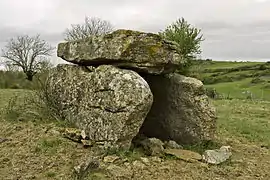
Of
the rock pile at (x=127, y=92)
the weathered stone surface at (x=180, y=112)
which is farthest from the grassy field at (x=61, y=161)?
the weathered stone surface at (x=180, y=112)

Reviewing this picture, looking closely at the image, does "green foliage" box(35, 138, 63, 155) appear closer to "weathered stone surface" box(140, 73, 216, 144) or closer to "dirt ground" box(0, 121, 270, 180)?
"dirt ground" box(0, 121, 270, 180)

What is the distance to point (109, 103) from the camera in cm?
913

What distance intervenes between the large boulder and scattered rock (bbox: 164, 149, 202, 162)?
97 cm

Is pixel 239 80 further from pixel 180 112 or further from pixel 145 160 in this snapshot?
pixel 145 160

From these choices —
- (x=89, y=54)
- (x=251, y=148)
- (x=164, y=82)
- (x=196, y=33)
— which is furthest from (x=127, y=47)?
(x=196, y=33)

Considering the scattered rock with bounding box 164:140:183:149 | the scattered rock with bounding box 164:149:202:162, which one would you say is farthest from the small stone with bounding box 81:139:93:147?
the scattered rock with bounding box 164:140:183:149

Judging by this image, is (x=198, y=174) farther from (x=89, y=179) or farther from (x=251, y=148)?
(x=251, y=148)

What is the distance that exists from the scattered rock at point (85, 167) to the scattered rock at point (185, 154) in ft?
6.42

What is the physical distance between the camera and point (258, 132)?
1409cm

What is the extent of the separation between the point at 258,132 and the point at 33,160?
8.32m

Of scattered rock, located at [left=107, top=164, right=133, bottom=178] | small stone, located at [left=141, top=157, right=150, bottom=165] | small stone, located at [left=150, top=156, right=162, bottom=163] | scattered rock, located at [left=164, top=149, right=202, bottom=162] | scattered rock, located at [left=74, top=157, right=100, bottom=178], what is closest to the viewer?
scattered rock, located at [left=74, top=157, right=100, bottom=178]

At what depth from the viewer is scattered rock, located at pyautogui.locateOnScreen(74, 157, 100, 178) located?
25.7 ft

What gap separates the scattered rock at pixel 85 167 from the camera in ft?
25.7

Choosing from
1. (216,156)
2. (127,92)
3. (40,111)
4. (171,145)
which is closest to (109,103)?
(127,92)
